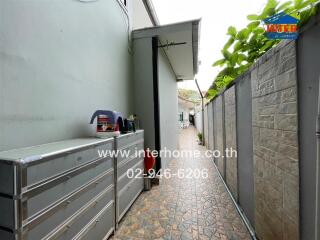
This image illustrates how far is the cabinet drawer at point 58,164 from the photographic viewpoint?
1.12 metres

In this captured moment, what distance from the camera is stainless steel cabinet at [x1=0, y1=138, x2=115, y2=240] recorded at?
1036 millimetres

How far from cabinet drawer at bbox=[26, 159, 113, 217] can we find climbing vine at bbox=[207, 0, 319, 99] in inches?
74.7

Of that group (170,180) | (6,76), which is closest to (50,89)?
(6,76)

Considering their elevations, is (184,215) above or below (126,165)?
below

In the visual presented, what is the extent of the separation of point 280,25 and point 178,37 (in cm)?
324

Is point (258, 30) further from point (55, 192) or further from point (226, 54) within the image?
point (55, 192)

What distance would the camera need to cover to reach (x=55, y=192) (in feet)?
4.25

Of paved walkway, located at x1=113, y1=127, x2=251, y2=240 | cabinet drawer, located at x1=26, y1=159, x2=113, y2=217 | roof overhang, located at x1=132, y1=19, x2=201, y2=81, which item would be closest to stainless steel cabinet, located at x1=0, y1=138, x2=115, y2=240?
cabinet drawer, located at x1=26, y1=159, x2=113, y2=217

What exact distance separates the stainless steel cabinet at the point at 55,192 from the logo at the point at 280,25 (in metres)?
1.55

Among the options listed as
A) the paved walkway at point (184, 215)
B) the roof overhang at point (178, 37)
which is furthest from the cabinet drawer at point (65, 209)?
the roof overhang at point (178, 37)

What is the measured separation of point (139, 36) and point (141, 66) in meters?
0.63

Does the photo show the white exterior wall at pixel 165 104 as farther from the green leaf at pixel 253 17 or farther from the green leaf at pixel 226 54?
the green leaf at pixel 253 17

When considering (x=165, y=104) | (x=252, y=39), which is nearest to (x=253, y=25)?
(x=252, y=39)

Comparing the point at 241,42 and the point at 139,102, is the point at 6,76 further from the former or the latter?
the point at 139,102
